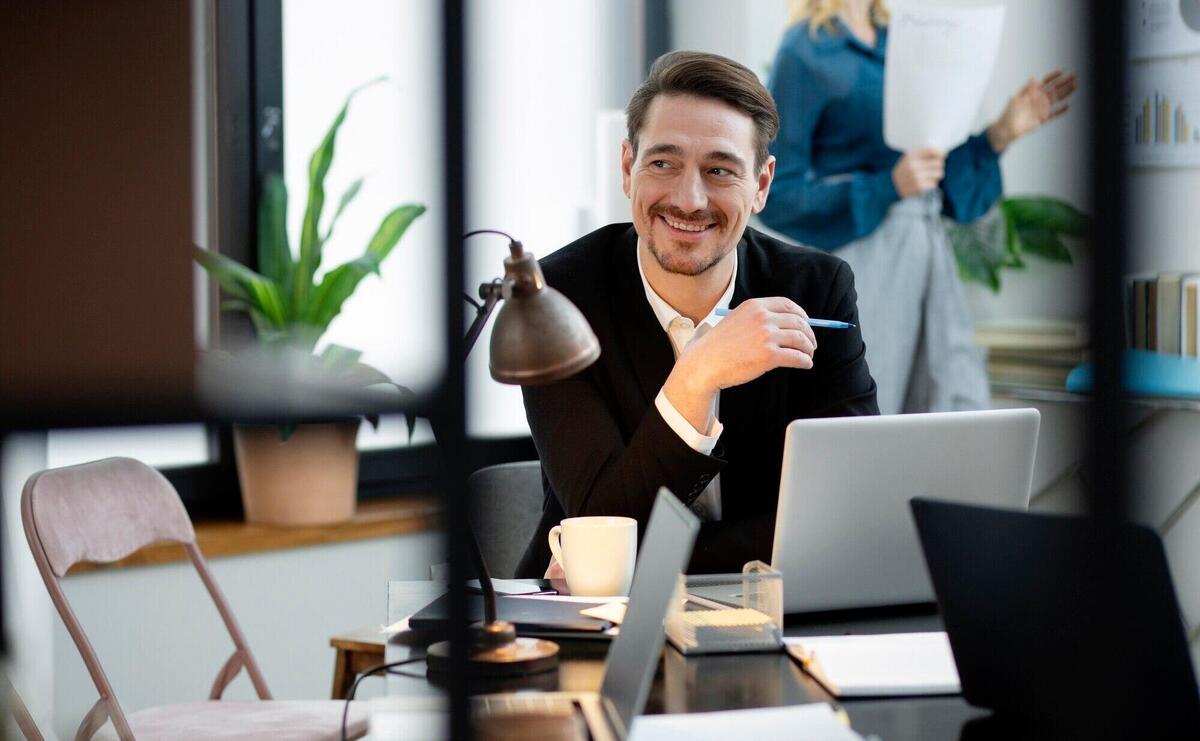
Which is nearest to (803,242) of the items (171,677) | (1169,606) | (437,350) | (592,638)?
(171,677)

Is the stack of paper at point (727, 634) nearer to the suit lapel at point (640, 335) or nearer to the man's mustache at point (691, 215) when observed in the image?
the suit lapel at point (640, 335)

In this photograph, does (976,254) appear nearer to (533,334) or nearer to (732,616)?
(732,616)

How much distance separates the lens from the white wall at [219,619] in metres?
2.39

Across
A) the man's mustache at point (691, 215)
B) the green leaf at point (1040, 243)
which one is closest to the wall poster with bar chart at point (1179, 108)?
the green leaf at point (1040, 243)

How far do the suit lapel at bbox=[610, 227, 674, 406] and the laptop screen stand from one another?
0.82 meters

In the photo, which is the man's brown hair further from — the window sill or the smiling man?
the window sill

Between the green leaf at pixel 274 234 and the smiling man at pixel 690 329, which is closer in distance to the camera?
the smiling man at pixel 690 329

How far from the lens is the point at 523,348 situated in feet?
3.48

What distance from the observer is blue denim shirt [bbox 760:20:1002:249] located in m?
3.18

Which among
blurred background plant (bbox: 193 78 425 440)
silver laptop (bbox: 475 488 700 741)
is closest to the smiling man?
silver laptop (bbox: 475 488 700 741)

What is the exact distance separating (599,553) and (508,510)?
2.22 feet

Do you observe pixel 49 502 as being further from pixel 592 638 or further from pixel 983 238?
pixel 983 238

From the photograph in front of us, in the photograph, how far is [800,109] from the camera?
10.4 ft

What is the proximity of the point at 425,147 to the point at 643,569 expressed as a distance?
1.96 feet
